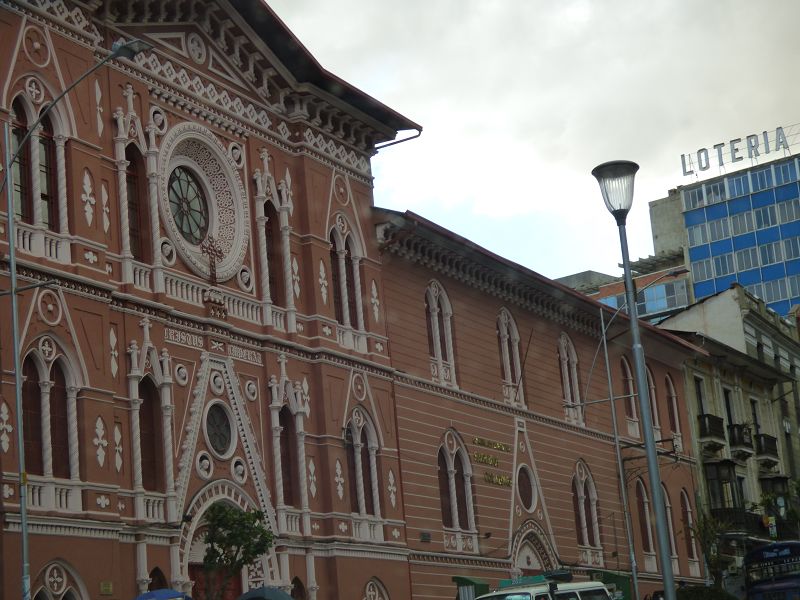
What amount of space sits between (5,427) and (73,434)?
1.69 metres

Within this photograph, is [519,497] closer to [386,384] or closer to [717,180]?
[386,384]

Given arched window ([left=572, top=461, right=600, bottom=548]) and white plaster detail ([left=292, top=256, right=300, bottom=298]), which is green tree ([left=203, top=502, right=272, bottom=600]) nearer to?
white plaster detail ([left=292, top=256, right=300, bottom=298])

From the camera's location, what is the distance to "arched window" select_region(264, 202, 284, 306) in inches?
→ 1302

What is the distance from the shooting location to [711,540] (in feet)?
170

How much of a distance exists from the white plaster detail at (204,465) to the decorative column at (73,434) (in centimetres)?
377

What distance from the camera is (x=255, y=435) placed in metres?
30.9

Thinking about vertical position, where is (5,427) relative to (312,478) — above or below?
above

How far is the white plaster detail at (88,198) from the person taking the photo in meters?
27.2

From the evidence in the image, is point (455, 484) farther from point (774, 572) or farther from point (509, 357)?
point (774, 572)

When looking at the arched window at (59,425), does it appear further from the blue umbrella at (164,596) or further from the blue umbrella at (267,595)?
the blue umbrella at (267,595)

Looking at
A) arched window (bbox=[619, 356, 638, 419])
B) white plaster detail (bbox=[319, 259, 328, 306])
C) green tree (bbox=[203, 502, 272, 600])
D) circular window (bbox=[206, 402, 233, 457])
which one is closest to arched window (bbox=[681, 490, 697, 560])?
arched window (bbox=[619, 356, 638, 419])

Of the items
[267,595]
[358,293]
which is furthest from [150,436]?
[358,293]

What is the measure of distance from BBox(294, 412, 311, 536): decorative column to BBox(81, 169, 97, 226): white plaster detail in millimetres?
7341

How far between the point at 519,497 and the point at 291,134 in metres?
13.6
